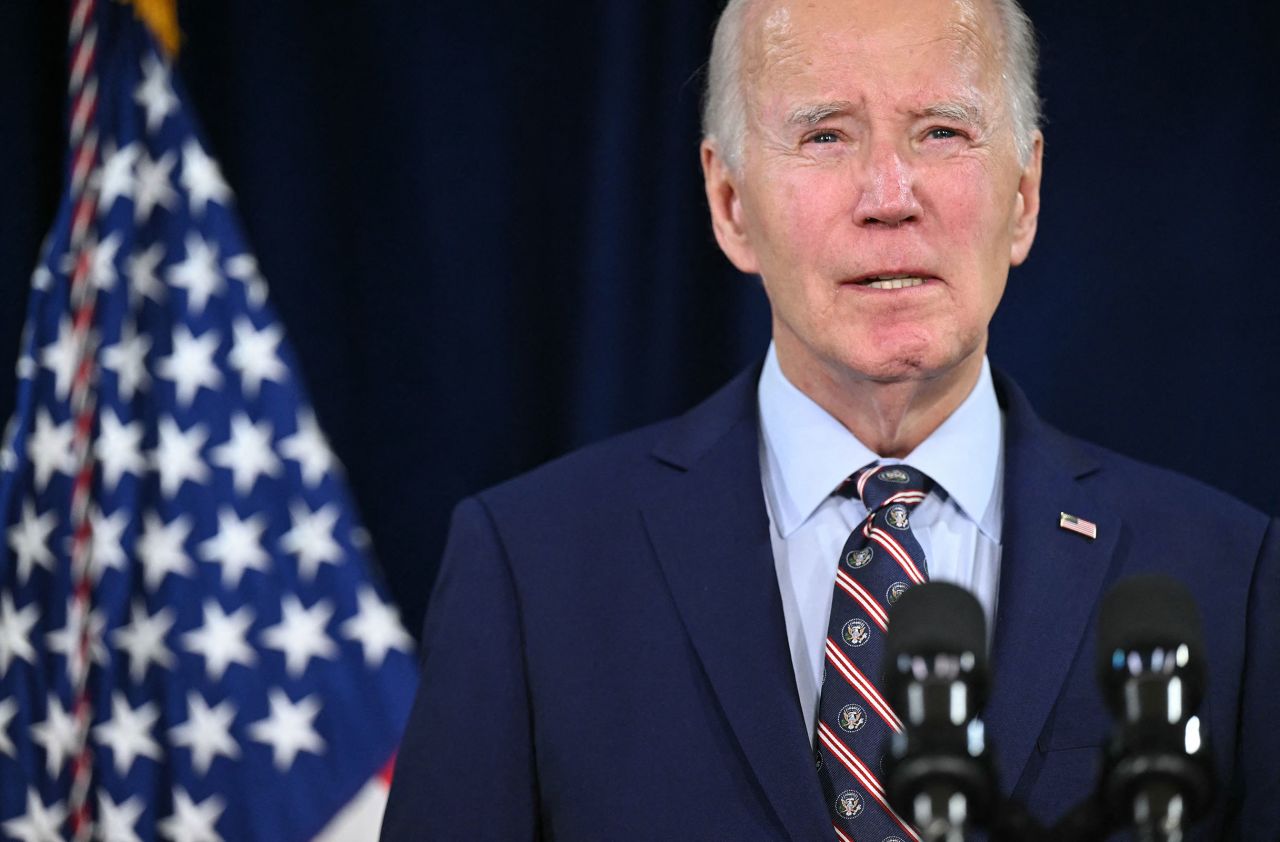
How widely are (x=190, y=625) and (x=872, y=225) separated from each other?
1406 mm

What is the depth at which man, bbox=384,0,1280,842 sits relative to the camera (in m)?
1.66

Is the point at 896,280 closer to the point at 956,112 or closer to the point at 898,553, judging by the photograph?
the point at 956,112

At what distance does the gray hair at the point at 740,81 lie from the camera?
6.14 feet

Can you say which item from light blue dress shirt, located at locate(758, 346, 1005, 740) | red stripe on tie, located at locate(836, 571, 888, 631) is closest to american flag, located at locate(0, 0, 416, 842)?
light blue dress shirt, located at locate(758, 346, 1005, 740)

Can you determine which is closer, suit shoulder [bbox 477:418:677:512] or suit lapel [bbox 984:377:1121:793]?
suit lapel [bbox 984:377:1121:793]

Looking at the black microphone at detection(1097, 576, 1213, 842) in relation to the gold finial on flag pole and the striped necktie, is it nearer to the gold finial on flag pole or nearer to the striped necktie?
the striped necktie

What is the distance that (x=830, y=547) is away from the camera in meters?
1.78

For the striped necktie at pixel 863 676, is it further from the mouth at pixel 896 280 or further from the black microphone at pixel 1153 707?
the black microphone at pixel 1153 707

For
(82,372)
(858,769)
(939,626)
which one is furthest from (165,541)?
(939,626)

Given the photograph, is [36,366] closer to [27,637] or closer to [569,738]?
[27,637]

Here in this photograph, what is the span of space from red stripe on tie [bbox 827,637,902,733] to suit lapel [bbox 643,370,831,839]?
0.21ft

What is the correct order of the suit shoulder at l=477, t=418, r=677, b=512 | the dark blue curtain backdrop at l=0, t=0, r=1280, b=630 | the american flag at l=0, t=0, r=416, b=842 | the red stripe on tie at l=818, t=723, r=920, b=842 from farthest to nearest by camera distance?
the dark blue curtain backdrop at l=0, t=0, r=1280, b=630 < the american flag at l=0, t=0, r=416, b=842 < the suit shoulder at l=477, t=418, r=677, b=512 < the red stripe on tie at l=818, t=723, r=920, b=842

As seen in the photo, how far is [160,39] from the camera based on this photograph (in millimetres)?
2506

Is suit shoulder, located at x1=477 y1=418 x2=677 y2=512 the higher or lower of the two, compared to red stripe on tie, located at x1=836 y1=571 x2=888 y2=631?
higher
